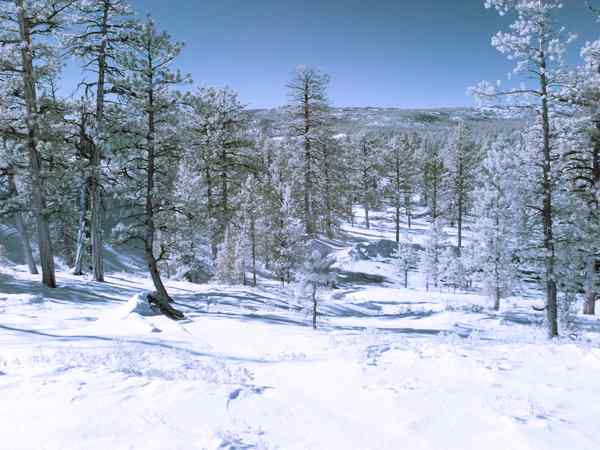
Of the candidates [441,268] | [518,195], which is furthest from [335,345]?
[441,268]

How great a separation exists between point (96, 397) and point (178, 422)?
4.03ft

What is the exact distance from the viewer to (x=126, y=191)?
42.5 ft

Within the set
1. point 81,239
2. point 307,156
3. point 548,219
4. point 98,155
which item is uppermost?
point 307,156

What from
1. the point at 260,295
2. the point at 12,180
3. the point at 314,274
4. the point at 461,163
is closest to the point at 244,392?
the point at 314,274

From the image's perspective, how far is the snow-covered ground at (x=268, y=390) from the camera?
11.7ft

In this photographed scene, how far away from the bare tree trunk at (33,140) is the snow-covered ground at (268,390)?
328cm

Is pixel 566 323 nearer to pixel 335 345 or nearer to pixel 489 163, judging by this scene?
pixel 489 163

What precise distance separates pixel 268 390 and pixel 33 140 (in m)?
12.5

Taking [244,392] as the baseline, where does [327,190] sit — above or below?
above

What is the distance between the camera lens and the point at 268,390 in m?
4.96

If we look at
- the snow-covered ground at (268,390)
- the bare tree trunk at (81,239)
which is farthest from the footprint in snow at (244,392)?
the bare tree trunk at (81,239)

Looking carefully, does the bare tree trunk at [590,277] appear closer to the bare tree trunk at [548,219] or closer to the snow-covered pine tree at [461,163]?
the bare tree trunk at [548,219]

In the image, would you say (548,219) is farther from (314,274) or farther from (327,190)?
(327,190)

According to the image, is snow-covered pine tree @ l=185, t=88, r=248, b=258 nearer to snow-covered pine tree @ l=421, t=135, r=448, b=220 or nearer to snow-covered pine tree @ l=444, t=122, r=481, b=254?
snow-covered pine tree @ l=444, t=122, r=481, b=254
